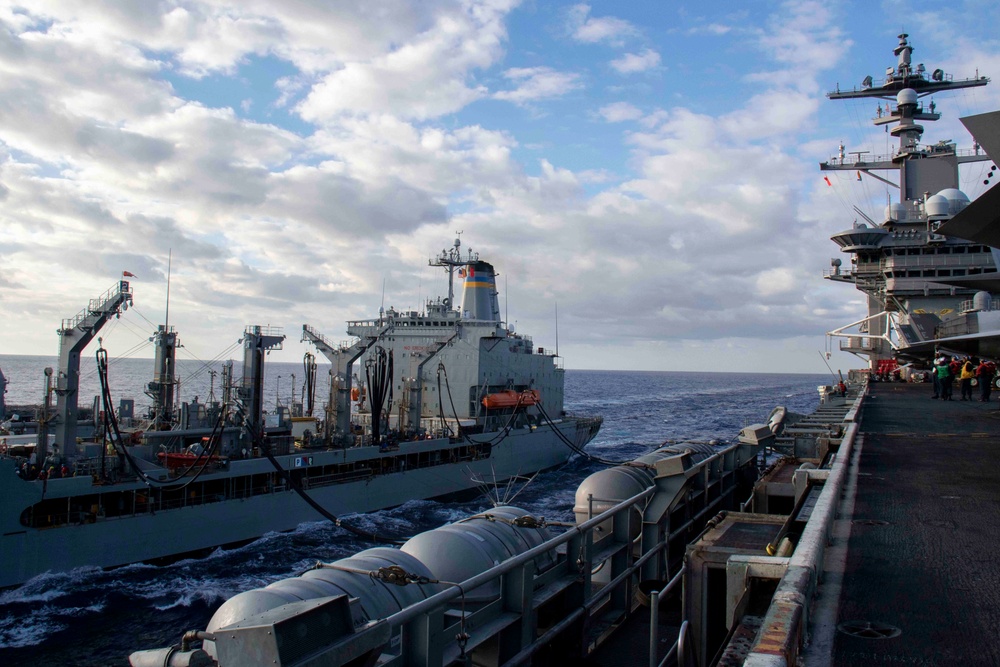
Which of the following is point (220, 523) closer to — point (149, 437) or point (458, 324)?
point (149, 437)

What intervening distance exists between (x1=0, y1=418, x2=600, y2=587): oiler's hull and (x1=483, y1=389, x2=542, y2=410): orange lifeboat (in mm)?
2819

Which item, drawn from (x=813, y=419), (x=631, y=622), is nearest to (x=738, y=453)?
(x=813, y=419)

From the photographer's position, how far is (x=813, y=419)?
1681 cm

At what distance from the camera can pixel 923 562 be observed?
4641mm

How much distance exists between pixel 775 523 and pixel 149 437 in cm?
1675

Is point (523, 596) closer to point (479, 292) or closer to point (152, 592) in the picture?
point (152, 592)

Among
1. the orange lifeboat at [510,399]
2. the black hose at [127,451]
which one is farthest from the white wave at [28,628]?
the orange lifeboat at [510,399]

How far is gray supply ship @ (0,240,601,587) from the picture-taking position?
602 inches

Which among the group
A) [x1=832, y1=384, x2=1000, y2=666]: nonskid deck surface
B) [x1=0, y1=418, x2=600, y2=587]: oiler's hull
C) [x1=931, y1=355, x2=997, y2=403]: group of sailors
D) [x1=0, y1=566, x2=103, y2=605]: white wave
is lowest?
[x1=0, y1=566, x2=103, y2=605]: white wave

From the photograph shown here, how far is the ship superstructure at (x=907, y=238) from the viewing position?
3491cm

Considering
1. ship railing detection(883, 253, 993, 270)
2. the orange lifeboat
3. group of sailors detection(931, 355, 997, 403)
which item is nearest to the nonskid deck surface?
group of sailors detection(931, 355, 997, 403)

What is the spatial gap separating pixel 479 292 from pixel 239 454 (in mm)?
16983

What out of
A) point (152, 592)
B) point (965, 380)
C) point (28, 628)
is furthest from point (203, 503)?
point (965, 380)

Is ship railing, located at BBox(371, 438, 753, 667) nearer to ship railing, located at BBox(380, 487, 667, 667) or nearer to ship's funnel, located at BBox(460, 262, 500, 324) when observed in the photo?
ship railing, located at BBox(380, 487, 667, 667)
